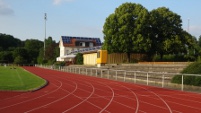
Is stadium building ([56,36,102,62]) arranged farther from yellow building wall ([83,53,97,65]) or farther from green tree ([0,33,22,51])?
green tree ([0,33,22,51])

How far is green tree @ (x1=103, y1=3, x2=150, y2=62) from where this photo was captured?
145 ft

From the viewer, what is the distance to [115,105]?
1234cm

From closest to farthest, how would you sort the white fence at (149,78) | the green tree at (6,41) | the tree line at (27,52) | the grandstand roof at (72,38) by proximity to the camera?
the white fence at (149,78) → the grandstand roof at (72,38) → the tree line at (27,52) → the green tree at (6,41)

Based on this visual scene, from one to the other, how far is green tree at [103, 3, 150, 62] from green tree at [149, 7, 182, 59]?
5.27ft

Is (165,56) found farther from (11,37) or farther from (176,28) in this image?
(11,37)

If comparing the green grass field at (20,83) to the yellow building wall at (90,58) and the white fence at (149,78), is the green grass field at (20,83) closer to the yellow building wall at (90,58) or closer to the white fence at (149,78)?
the white fence at (149,78)

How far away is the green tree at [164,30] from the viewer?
149 ft

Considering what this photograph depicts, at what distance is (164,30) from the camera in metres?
46.0

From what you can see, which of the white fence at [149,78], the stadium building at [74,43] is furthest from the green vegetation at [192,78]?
the stadium building at [74,43]

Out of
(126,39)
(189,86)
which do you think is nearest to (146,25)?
(126,39)

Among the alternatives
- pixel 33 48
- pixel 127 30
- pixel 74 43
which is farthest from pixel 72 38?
pixel 127 30

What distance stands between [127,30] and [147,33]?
2.98 metres

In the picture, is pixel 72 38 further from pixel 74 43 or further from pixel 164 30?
pixel 164 30

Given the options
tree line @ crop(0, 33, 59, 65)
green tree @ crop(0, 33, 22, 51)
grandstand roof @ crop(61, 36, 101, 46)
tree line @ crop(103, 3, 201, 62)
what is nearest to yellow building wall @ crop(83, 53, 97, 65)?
tree line @ crop(103, 3, 201, 62)
